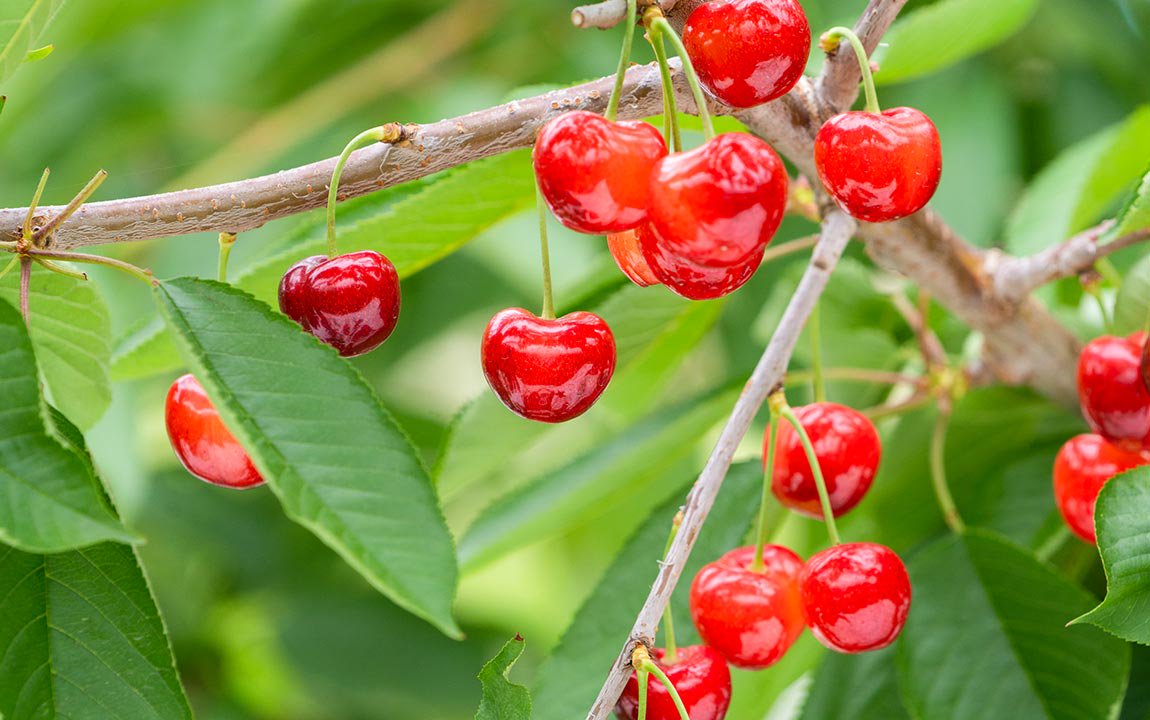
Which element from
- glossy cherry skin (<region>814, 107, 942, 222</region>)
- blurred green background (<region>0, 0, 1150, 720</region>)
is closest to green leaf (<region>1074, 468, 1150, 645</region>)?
glossy cherry skin (<region>814, 107, 942, 222</region>)

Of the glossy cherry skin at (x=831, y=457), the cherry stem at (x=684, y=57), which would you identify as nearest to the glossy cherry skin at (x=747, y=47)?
the cherry stem at (x=684, y=57)

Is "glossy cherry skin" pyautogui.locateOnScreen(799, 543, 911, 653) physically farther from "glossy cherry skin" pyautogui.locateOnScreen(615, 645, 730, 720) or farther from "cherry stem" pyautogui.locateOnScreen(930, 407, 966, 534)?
"cherry stem" pyautogui.locateOnScreen(930, 407, 966, 534)

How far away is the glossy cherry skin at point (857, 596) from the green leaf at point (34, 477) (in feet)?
1.44

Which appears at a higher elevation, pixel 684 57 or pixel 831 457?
pixel 684 57

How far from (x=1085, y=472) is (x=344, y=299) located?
58 cm

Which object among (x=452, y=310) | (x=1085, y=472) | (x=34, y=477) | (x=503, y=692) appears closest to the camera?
(x=34, y=477)

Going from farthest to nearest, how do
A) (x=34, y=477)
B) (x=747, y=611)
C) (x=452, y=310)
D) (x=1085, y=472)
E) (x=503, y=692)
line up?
(x=452, y=310)
(x=1085, y=472)
(x=747, y=611)
(x=503, y=692)
(x=34, y=477)

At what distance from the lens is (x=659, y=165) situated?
0.60 meters

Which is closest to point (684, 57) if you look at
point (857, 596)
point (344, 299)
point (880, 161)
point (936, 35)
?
point (880, 161)

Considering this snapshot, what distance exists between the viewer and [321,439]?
62 centimetres

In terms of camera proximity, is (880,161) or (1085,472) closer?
(880,161)

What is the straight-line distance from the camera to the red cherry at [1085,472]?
0.89 m

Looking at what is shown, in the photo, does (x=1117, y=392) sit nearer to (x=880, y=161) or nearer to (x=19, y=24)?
(x=880, y=161)

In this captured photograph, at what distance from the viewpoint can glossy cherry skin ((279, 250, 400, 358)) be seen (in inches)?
27.8
